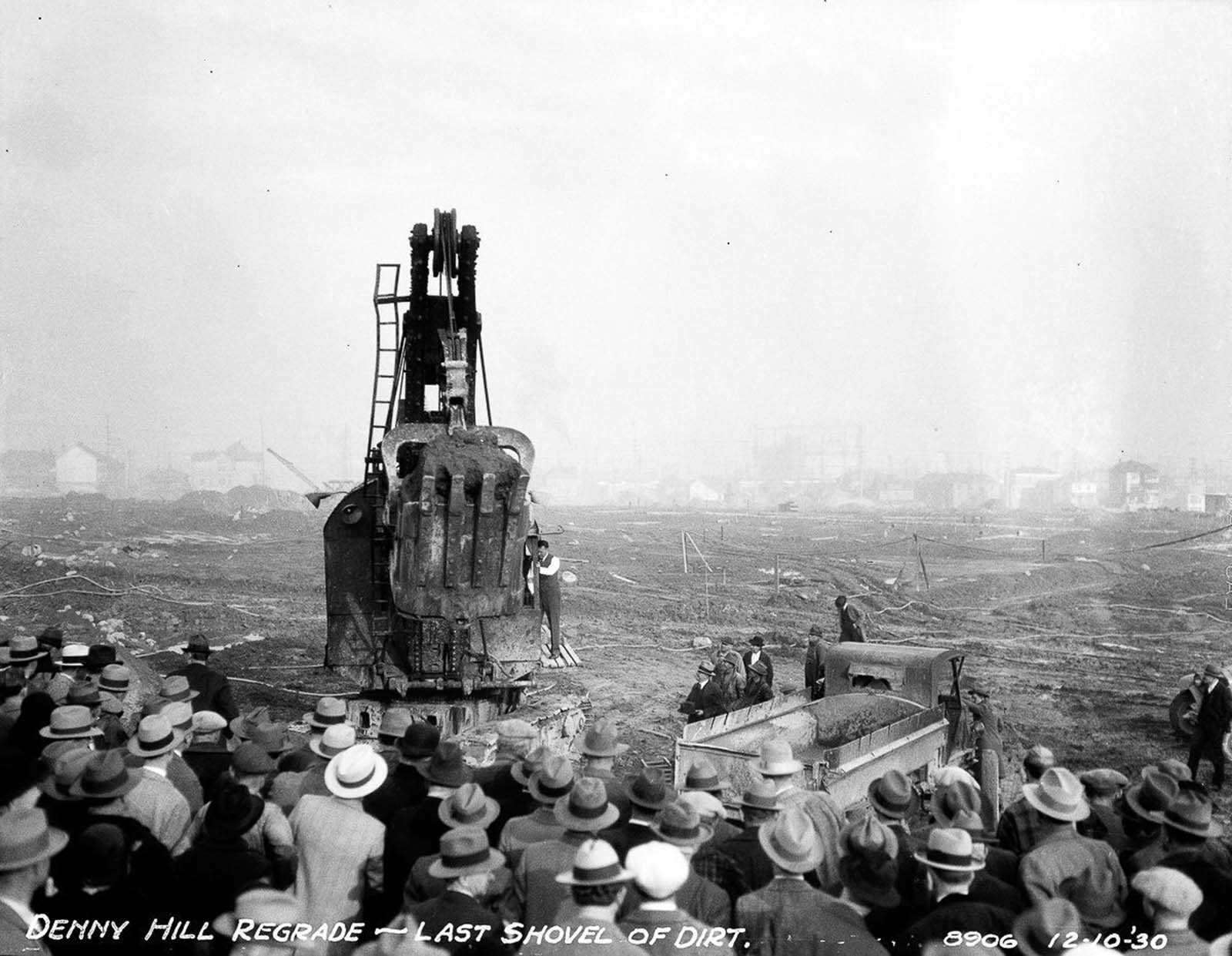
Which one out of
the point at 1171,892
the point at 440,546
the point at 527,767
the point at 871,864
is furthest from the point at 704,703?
the point at 1171,892

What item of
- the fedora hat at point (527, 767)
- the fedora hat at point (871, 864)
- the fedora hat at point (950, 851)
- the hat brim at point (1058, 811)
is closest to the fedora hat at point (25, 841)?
the fedora hat at point (527, 767)

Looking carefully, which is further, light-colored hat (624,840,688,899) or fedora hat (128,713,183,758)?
fedora hat (128,713,183,758)

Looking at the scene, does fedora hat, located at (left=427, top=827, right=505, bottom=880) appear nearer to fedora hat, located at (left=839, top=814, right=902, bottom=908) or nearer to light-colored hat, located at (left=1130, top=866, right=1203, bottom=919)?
fedora hat, located at (left=839, top=814, right=902, bottom=908)

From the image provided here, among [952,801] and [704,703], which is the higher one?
[952,801]

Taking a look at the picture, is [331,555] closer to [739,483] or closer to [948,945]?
[948,945]

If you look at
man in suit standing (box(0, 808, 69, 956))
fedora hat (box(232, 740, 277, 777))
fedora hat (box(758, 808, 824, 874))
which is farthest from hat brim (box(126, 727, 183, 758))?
fedora hat (box(758, 808, 824, 874))

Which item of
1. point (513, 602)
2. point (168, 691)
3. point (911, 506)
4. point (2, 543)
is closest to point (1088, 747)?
point (513, 602)

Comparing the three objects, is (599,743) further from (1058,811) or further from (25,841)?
(25,841)
